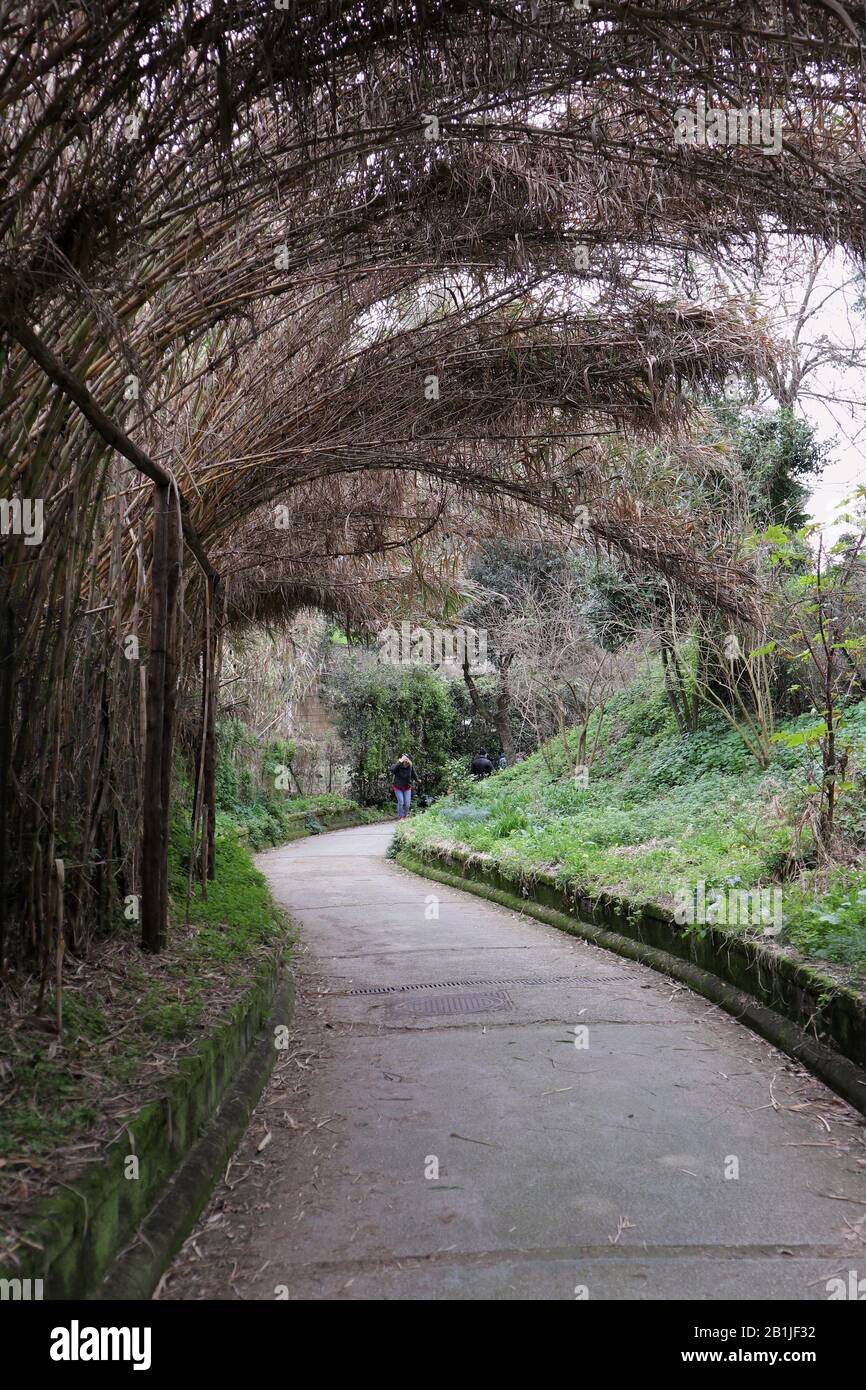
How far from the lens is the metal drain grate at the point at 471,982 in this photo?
19.1 feet

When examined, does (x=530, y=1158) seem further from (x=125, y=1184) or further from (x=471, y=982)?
(x=471, y=982)

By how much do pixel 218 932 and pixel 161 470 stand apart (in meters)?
2.59

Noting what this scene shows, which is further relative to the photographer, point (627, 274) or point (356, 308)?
point (356, 308)

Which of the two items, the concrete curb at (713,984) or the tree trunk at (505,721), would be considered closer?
the concrete curb at (713,984)

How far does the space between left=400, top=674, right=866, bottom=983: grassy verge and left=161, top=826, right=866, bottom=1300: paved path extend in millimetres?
831

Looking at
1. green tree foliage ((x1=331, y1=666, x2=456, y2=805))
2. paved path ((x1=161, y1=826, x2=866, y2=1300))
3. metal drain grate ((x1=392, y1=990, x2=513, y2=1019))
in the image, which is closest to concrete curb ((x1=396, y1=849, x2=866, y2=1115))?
paved path ((x1=161, y1=826, x2=866, y2=1300))

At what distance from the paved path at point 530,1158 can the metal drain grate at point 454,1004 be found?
20mm

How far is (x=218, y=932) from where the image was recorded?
546cm

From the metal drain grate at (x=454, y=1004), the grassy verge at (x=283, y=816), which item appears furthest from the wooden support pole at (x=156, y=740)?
the grassy verge at (x=283, y=816)

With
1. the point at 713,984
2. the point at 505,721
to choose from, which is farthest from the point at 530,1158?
the point at 505,721

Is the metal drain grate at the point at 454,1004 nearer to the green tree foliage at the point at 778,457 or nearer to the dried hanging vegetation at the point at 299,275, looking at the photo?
the dried hanging vegetation at the point at 299,275

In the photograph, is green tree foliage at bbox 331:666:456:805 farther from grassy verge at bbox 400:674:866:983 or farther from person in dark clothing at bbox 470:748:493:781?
grassy verge at bbox 400:674:866:983
